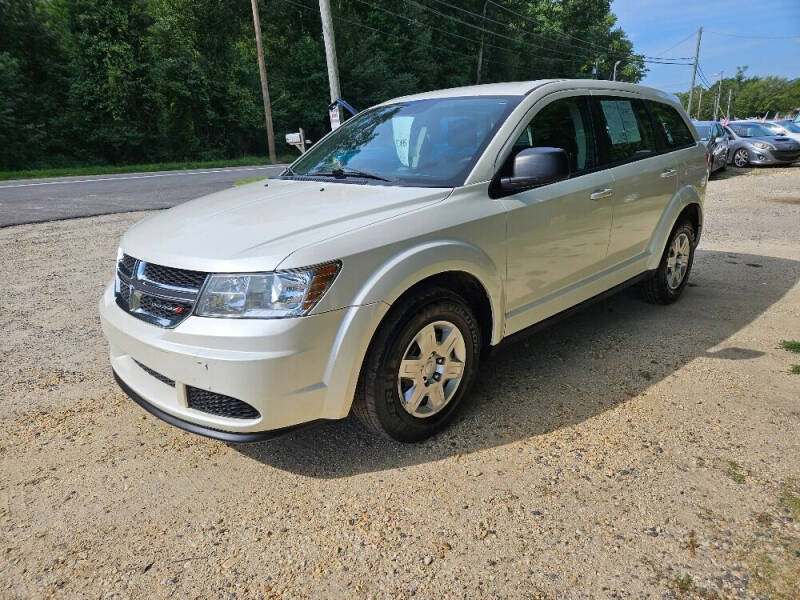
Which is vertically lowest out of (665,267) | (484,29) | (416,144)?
(665,267)

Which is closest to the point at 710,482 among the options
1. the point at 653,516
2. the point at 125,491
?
the point at 653,516

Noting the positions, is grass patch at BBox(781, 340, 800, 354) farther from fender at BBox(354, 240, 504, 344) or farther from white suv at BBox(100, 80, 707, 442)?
fender at BBox(354, 240, 504, 344)

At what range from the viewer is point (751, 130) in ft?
60.2

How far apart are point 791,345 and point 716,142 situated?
14716mm

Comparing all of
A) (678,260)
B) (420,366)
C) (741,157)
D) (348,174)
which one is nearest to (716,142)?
(741,157)

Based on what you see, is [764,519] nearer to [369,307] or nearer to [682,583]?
[682,583]

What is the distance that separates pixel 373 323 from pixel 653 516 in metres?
1.40

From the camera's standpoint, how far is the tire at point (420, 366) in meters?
2.54

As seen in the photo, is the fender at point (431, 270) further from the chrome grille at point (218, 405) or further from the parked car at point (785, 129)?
the parked car at point (785, 129)

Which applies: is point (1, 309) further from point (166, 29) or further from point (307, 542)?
point (166, 29)

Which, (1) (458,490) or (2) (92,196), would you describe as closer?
(1) (458,490)

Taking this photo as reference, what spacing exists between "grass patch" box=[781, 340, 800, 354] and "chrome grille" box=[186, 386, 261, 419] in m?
3.69

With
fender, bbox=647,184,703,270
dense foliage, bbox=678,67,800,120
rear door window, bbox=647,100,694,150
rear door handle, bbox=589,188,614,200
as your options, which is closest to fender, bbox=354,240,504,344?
rear door handle, bbox=589,188,614,200

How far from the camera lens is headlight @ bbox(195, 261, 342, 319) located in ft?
7.32
